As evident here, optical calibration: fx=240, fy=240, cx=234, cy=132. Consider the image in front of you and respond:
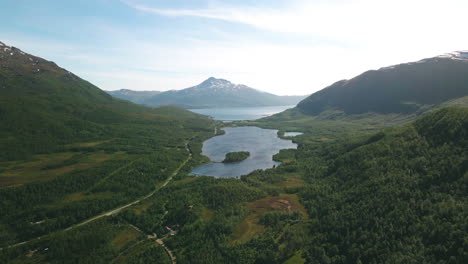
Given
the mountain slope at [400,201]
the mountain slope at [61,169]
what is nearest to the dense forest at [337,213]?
the mountain slope at [400,201]

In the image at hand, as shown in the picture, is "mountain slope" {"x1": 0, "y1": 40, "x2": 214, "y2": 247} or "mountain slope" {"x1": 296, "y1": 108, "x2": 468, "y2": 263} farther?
"mountain slope" {"x1": 0, "y1": 40, "x2": 214, "y2": 247}

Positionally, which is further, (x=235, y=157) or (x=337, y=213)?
(x=235, y=157)

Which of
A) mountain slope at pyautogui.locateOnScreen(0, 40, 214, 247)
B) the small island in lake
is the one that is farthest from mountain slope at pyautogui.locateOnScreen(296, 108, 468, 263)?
mountain slope at pyautogui.locateOnScreen(0, 40, 214, 247)

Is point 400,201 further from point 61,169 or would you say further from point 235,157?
point 61,169

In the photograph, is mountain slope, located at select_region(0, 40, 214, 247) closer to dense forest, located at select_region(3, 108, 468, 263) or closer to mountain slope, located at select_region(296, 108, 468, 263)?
dense forest, located at select_region(3, 108, 468, 263)

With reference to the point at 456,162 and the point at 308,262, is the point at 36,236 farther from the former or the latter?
the point at 456,162

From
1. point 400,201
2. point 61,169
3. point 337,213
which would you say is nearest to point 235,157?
point 337,213

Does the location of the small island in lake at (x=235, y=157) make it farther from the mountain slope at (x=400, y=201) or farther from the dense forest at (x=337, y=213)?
the mountain slope at (x=400, y=201)

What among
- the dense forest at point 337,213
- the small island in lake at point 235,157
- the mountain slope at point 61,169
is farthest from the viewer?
the small island in lake at point 235,157

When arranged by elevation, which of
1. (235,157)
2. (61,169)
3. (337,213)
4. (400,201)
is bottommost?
(337,213)

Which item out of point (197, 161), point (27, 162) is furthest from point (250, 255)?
point (27, 162)

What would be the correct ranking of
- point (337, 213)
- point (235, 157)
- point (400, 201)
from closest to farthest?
point (400, 201) → point (337, 213) → point (235, 157)

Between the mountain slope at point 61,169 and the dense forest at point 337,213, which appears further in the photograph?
the mountain slope at point 61,169
